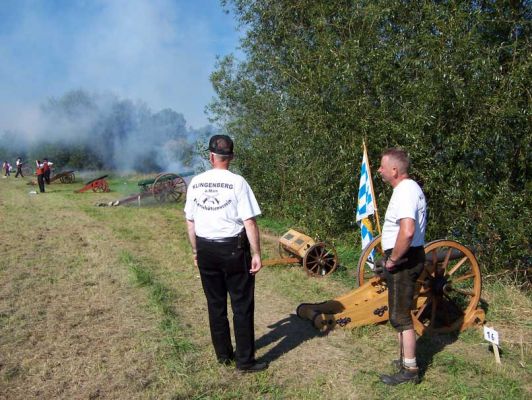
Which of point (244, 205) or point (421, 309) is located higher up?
point (244, 205)

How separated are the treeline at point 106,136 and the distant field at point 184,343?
19.3 metres

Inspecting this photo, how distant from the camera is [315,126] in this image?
22.0 ft

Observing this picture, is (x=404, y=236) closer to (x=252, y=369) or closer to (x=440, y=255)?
(x=440, y=255)

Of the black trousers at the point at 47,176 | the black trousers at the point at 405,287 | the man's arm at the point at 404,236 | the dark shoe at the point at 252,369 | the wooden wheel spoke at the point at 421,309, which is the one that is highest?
the black trousers at the point at 47,176

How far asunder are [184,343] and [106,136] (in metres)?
27.3

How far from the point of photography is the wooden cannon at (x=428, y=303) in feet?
13.0

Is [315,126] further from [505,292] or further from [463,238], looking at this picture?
[505,292]

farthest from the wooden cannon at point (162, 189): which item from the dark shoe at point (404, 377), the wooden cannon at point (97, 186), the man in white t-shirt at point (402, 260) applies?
the dark shoe at point (404, 377)

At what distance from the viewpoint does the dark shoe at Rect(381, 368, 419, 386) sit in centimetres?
327

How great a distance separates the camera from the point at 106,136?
95.6 feet

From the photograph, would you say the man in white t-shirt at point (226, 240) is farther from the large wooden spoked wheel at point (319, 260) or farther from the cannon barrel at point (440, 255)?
the large wooden spoked wheel at point (319, 260)

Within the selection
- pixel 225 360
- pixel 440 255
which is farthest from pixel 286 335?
pixel 440 255

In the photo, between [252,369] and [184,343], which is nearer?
[252,369]

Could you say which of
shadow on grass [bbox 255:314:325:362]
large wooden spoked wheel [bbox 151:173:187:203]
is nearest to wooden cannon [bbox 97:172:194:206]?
large wooden spoked wheel [bbox 151:173:187:203]
